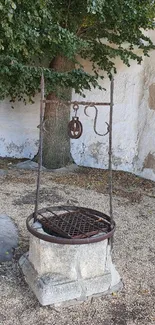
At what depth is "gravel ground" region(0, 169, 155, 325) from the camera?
72.6 inches

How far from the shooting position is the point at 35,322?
1778 millimetres

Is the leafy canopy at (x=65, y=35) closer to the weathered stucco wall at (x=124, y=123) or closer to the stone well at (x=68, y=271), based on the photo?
the weathered stucco wall at (x=124, y=123)

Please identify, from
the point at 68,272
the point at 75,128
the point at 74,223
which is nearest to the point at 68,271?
the point at 68,272

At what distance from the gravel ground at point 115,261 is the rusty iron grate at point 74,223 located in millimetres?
407

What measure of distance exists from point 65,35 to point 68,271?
2.72 m

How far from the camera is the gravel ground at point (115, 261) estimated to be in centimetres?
184

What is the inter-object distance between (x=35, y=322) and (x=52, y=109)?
380 centimetres

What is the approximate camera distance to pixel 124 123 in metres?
5.39

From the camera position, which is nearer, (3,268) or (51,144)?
(3,268)

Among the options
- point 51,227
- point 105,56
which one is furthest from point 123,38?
point 51,227

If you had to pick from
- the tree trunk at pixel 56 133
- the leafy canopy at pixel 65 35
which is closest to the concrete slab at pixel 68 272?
the leafy canopy at pixel 65 35

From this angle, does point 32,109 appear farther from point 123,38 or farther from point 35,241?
point 35,241

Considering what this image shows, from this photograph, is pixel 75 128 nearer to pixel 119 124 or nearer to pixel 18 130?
pixel 119 124

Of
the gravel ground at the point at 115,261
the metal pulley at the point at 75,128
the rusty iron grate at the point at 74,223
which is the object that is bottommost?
the gravel ground at the point at 115,261
